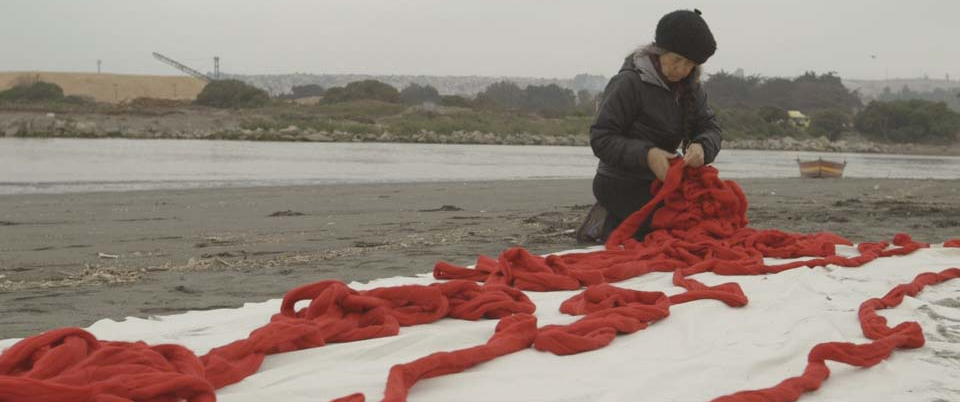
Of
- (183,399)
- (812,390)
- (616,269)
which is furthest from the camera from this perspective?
(616,269)

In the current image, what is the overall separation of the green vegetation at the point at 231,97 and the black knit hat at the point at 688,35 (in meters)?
54.8

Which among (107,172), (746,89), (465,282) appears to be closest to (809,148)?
(746,89)

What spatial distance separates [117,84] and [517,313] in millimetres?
89725

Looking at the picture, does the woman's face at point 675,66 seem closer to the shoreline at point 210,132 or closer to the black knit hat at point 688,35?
the black knit hat at point 688,35

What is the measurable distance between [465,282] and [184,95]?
8166 cm

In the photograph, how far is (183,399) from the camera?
2.40 metres

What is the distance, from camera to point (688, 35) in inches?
222

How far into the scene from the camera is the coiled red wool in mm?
2459

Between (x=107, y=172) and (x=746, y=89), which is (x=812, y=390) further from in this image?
(x=746, y=89)

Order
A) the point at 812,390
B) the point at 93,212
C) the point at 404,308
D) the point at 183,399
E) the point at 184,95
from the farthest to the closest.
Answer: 1. the point at 184,95
2. the point at 93,212
3. the point at 404,308
4. the point at 812,390
5. the point at 183,399

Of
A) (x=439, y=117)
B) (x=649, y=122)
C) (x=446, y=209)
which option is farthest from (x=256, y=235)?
(x=439, y=117)

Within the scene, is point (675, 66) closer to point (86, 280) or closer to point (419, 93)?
point (86, 280)

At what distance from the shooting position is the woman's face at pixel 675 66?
19.2 feet

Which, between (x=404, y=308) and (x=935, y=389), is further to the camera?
(x=404, y=308)
